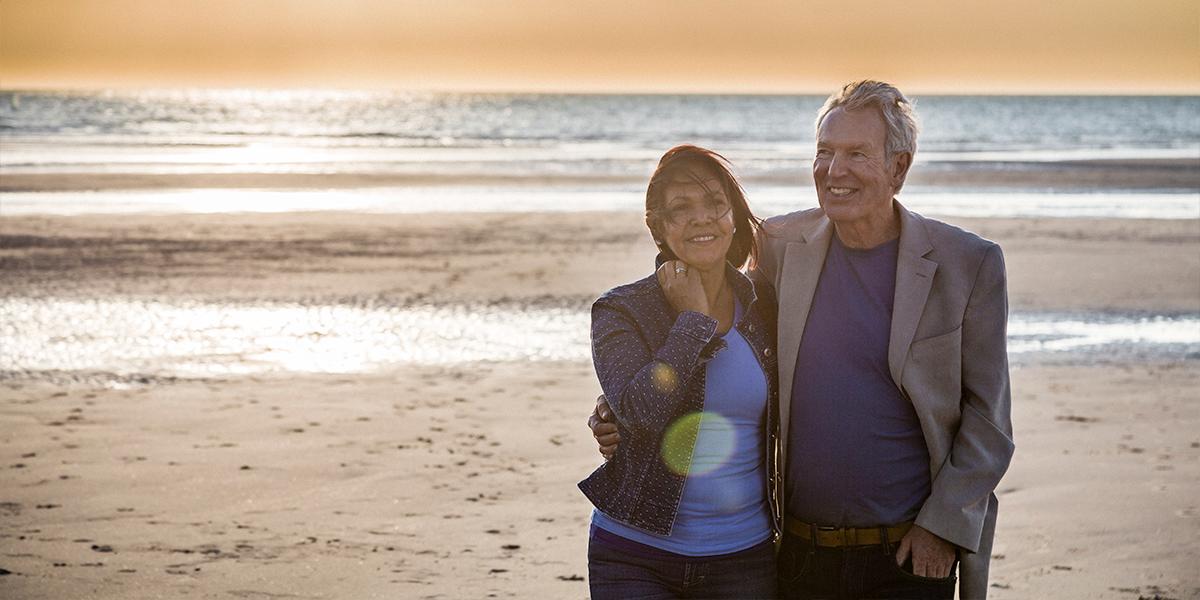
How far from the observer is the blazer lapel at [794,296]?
3297mm

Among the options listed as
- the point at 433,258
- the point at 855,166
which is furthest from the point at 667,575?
the point at 433,258

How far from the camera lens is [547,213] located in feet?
71.7

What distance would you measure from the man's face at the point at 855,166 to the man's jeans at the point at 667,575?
0.95 m

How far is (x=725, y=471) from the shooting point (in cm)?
317

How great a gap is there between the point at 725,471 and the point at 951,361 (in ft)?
2.18

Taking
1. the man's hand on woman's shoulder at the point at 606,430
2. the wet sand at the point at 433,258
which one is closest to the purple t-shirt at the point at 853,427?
the man's hand on woman's shoulder at the point at 606,430

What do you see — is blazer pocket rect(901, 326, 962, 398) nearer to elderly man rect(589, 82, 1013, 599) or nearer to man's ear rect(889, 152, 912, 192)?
elderly man rect(589, 82, 1013, 599)

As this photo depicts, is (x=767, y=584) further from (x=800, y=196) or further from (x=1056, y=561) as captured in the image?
(x=800, y=196)

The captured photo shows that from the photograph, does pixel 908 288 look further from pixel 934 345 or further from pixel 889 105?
pixel 889 105

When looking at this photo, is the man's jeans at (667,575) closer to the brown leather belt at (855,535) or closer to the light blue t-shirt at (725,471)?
the light blue t-shirt at (725,471)

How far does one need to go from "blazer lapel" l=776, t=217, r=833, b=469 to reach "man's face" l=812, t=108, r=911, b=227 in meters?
0.10

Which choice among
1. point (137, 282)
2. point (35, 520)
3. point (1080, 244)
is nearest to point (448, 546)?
point (35, 520)

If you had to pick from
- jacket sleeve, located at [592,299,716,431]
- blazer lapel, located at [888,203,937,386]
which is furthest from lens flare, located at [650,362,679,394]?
blazer lapel, located at [888,203,937,386]

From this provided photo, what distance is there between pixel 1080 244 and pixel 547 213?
8834 millimetres
